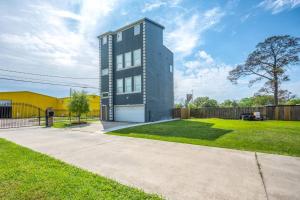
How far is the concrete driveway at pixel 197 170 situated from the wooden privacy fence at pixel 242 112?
49.5ft

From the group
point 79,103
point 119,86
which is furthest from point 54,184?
point 119,86

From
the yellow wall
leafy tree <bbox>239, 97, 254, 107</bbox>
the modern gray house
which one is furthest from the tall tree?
Answer: the yellow wall

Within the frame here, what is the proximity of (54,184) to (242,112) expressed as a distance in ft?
68.0

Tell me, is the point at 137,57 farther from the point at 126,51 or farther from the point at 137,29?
the point at 137,29

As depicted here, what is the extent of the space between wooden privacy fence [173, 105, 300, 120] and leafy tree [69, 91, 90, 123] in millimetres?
11258

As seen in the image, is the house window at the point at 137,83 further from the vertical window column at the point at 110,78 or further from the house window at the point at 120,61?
the vertical window column at the point at 110,78

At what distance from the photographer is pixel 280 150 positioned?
646 centimetres

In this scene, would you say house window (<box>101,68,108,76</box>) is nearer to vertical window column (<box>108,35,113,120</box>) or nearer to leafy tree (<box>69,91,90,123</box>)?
vertical window column (<box>108,35,113,120</box>)

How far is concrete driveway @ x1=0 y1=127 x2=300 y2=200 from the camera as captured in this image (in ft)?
10.9

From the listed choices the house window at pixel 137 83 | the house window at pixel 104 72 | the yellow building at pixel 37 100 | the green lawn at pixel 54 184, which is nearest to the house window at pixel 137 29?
the house window at pixel 137 83

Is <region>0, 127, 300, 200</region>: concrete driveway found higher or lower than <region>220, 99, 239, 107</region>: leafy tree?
lower

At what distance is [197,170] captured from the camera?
444 centimetres

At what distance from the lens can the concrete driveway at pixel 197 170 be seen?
331 centimetres

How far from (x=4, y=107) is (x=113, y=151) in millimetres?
34725
